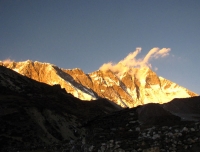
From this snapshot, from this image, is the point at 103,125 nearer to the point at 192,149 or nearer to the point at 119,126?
the point at 119,126

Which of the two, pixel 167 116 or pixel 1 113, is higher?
pixel 1 113

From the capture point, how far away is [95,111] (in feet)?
366

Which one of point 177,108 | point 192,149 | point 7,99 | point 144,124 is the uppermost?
point 7,99

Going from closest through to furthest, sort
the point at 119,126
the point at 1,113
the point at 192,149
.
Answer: the point at 192,149, the point at 119,126, the point at 1,113

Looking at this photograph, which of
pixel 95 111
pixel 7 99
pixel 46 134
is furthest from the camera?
pixel 95 111

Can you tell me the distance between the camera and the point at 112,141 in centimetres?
1424

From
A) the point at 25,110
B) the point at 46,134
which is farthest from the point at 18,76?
the point at 46,134

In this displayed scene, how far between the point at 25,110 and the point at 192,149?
66.2 m

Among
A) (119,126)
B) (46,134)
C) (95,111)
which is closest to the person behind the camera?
(119,126)

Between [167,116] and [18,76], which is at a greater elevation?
[18,76]

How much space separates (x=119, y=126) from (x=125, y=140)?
173 centimetres

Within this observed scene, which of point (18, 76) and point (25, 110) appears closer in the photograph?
point (25, 110)

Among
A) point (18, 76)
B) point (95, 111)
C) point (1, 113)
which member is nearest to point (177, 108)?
point (1, 113)

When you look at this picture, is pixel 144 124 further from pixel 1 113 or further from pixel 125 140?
pixel 1 113
